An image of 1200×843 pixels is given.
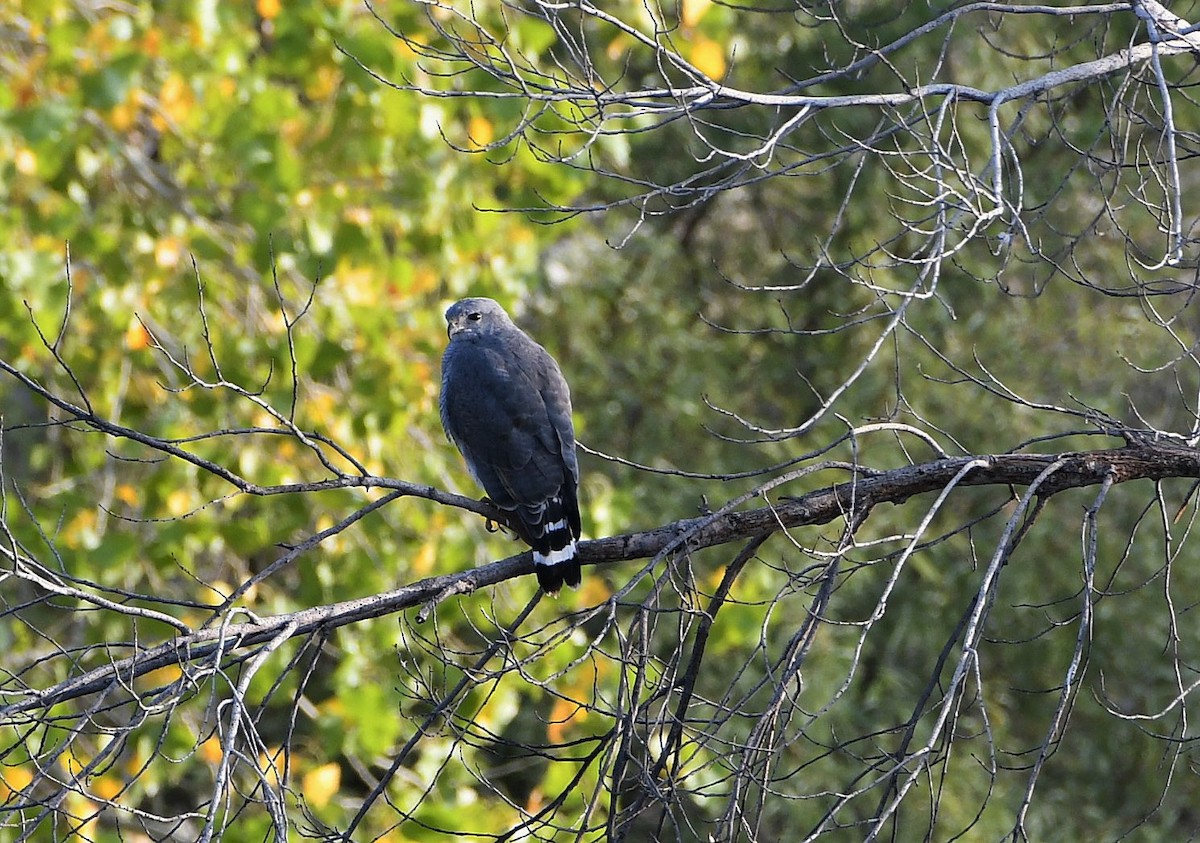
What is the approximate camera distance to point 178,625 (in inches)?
92.4

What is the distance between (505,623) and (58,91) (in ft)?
Answer: 8.20

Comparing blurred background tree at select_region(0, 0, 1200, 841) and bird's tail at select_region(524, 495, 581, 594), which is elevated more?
Result: blurred background tree at select_region(0, 0, 1200, 841)

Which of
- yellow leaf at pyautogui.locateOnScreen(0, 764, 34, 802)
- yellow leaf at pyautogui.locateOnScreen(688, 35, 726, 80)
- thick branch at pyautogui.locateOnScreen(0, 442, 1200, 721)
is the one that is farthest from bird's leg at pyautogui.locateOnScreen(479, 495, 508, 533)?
yellow leaf at pyautogui.locateOnScreen(688, 35, 726, 80)

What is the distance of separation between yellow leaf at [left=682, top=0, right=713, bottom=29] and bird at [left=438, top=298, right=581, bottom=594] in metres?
1.79

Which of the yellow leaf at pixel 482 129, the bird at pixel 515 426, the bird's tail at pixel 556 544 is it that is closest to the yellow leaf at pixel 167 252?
the yellow leaf at pixel 482 129

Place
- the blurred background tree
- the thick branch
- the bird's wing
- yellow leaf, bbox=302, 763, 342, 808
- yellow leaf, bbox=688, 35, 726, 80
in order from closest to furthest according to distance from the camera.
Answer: the thick branch
the blurred background tree
the bird's wing
yellow leaf, bbox=302, 763, 342, 808
yellow leaf, bbox=688, 35, 726, 80

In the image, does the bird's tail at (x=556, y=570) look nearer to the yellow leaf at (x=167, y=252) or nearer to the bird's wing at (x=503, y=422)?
the bird's wing at (x=503, y=422)

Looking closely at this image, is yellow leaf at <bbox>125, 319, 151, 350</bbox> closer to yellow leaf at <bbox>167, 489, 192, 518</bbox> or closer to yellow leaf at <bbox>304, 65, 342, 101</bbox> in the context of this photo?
yellow leaf at <bbox>167, 489, 192, 518</bbox>

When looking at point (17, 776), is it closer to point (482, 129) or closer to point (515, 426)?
point (515, 426)

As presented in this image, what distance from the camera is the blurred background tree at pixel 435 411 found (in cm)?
286

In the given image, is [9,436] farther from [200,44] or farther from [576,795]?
[576,795]

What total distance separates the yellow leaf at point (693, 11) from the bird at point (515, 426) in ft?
5.86

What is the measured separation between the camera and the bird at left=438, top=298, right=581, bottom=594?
3943mm

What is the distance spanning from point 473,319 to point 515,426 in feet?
1.82
